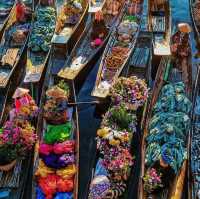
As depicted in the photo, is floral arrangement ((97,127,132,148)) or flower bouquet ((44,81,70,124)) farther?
flower bouquet ((44,81,70,124))

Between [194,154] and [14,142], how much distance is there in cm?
531

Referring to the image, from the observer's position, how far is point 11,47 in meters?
17.3

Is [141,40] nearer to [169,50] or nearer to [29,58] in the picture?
[169,50]

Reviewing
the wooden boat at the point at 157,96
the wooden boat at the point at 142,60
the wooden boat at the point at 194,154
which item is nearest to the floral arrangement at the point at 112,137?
the wooden boat at the point at 157,96

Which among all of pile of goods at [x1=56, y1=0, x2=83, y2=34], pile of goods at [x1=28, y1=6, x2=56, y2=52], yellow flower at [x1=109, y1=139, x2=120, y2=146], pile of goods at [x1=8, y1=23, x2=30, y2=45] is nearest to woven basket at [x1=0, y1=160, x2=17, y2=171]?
yellow flower at [x1=109, y1=139, x2=120, y2=146]

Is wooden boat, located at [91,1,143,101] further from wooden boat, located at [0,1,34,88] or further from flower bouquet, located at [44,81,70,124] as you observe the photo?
wooden boat, located at [0,1,34,88]

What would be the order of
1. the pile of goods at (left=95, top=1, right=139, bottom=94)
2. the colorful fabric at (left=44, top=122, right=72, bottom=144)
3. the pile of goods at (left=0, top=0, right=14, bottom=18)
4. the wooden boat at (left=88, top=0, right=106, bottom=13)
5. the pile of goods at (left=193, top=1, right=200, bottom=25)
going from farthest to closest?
the pile of goods at (left=0, top=0, right=14, bottom=18), the wooden boat at (left=88, top=0, right=106, bottom=13), the pile of goods at (left=193, top=1, right=200, bottom=25), the pile of goods at (left=95, top=1, right=139, bottom=94), the colorful fabric at (left=44, top=122, right=72, bottom=144)

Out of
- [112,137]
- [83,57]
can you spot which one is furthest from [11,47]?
[112,137]

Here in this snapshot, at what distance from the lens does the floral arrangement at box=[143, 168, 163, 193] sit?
423 inches

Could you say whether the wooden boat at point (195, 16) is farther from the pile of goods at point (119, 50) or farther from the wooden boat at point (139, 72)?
the pile of goods at point (119, 50)

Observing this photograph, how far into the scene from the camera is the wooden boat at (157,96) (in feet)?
35.5

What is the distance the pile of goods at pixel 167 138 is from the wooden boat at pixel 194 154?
1.34 feet

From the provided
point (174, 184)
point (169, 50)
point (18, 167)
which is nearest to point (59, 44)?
point (169, 50)

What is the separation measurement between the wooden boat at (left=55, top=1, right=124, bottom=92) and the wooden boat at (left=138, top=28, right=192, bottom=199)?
280 cm
